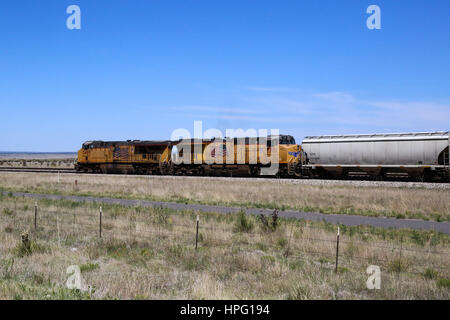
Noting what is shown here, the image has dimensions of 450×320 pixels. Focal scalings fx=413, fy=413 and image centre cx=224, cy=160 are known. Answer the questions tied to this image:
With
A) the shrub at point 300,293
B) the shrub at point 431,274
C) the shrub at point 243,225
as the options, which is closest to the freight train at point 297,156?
the shrub at point 243,225

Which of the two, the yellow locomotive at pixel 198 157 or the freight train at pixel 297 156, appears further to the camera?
the yellow locomotive at pixel 198 157

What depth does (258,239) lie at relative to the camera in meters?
14.7

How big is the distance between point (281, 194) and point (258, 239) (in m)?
13.6

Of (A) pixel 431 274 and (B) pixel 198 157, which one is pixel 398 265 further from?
(B) pixel 198 157

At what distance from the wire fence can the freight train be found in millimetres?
19577

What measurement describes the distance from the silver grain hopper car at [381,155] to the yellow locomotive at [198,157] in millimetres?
2125

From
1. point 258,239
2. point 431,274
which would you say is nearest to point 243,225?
point 258,239

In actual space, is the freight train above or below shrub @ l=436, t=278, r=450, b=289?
above

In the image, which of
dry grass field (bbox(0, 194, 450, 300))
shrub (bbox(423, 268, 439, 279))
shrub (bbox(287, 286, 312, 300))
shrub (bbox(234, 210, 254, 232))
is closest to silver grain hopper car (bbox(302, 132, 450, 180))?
dry grass field (bbox(0, 194, 450, 300))

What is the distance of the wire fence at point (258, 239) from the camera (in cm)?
1153

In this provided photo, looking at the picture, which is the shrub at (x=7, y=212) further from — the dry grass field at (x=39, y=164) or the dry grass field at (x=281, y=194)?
the dry grass field at (x=39, y=164)

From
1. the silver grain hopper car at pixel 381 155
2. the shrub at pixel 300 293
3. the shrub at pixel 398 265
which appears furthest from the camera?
the silver grain hopper car at pixel 381 155

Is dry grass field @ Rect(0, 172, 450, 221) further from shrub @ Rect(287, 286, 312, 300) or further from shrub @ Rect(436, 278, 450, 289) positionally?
shrub @ Rect(287, 286, 312, 300)

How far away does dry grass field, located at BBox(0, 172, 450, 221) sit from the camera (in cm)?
2173
